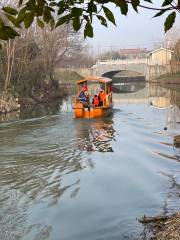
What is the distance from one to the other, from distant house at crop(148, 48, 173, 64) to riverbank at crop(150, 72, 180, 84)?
783 cm

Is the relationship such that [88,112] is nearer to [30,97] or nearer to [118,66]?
[30,97]

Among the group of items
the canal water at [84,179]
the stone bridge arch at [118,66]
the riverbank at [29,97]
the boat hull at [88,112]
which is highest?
the stone bridge arch at [118,66]

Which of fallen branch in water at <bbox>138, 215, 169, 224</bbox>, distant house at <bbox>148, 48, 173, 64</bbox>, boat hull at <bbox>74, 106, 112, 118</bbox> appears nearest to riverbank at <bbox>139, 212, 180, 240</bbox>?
fallen branch in water at <bbox>138, 215, 169, 224</bbox>

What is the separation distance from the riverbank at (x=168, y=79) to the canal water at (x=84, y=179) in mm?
48152

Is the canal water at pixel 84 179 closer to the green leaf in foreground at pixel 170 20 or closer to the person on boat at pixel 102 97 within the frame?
the person on boat at pixel 102 97

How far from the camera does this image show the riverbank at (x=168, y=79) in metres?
71.6

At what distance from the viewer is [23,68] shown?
1606 inches

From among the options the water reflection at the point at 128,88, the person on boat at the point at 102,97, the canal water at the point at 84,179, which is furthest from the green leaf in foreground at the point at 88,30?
the water reflection at the point at 128,88

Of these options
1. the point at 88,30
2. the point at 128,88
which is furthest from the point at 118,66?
the point at 88,30

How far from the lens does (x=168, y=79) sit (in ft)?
244

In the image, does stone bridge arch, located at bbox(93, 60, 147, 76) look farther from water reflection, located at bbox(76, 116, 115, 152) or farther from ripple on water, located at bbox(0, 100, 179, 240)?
ripple on water, located at bbox(0, 100, 179, 240)

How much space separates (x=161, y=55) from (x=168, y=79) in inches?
772

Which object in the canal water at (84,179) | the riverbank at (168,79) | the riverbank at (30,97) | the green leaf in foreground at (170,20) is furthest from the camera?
the riverbank at (168,79)

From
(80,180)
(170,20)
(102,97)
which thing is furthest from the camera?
(102,97)
